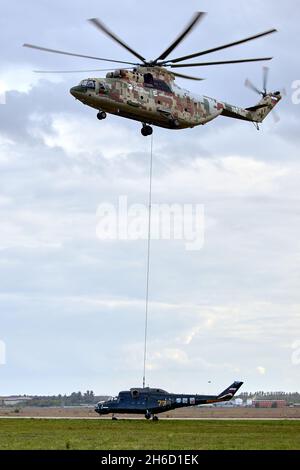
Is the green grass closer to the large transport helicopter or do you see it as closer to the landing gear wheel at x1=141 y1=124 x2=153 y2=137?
the large transport helicopter

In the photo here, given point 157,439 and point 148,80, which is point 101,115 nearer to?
point 148,80

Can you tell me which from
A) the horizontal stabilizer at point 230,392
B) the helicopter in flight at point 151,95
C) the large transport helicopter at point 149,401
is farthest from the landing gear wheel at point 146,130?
the horizontal stabilizer at point 230,392

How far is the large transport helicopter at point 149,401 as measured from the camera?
Result: 6656 cm

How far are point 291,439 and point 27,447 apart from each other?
13.0 metres

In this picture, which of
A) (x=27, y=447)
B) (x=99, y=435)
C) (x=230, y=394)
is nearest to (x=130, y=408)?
(x=230, y=394)

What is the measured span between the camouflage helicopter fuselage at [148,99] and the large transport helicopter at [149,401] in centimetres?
2201

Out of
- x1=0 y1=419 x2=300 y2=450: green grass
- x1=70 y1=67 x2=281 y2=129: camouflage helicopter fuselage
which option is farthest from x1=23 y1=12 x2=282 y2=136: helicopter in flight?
x1=0 y1=419 x2=300 y2=450: green grass

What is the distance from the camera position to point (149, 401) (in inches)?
2625

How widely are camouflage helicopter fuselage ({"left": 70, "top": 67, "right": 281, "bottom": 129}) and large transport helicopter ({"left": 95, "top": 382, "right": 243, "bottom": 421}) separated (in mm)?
22010

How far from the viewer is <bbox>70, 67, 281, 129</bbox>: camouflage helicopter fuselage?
50.4m

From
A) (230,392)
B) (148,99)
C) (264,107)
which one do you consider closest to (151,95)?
(148,99)

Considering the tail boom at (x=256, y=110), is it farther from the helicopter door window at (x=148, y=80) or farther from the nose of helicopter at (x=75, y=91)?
the nose of helicopter at (x=75, y=91)

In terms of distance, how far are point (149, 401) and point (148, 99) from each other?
2516 cm
